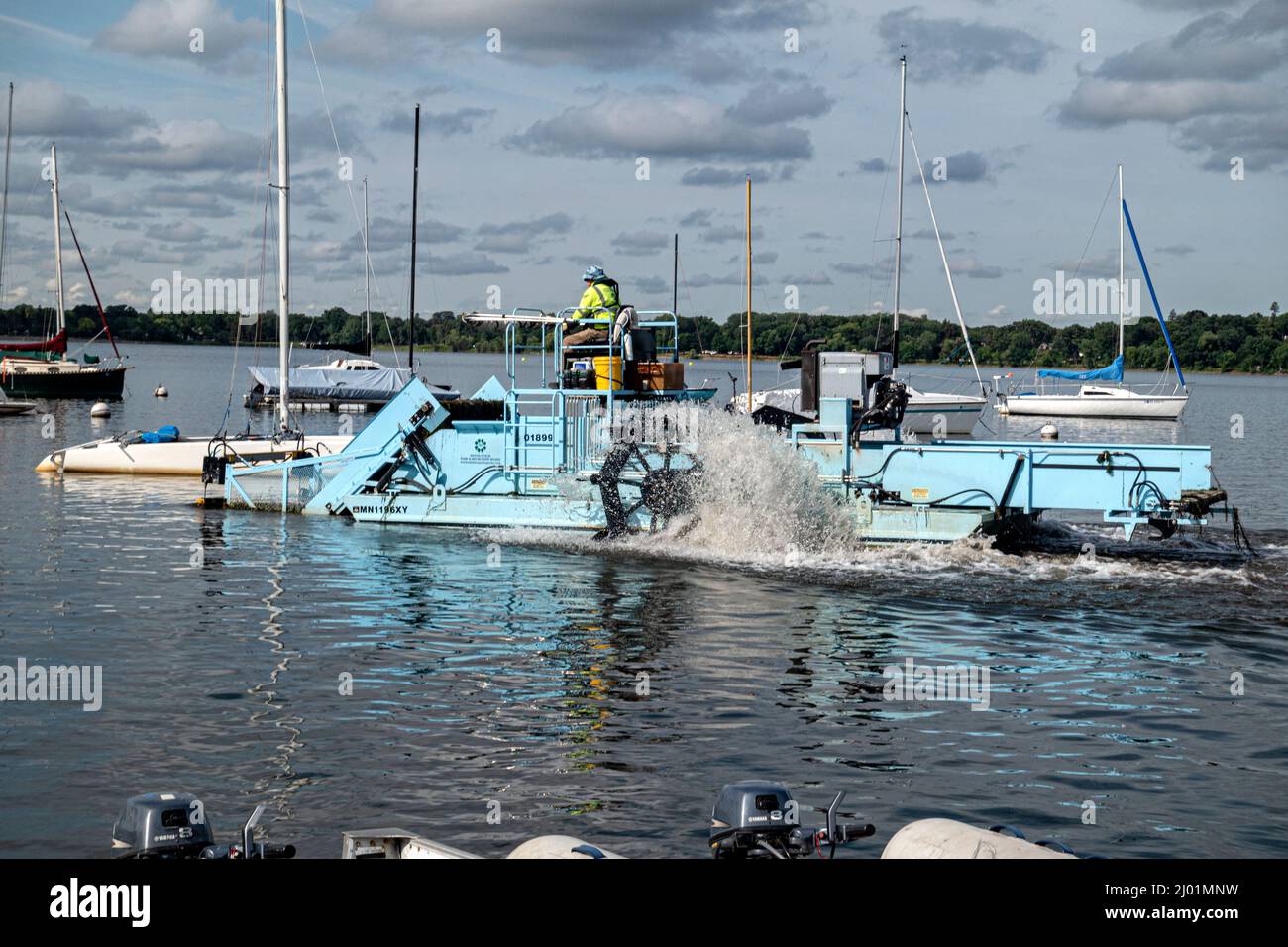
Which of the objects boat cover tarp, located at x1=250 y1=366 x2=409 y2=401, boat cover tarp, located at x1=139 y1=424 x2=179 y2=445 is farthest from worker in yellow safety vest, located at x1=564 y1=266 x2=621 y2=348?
boat cover tarp, located at x1=250 y1=366 x2=409 y2=401

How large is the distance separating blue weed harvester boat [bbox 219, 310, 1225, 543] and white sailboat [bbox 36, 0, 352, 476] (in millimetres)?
5333

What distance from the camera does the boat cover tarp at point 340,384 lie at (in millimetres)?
63625

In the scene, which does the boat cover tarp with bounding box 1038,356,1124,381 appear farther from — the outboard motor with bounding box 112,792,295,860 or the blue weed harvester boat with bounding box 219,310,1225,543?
the outboard motor with bounding box 112,792,295,860

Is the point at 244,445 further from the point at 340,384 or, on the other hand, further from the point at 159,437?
the point at 340,384

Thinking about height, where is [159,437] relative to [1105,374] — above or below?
below

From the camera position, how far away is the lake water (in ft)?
29.1

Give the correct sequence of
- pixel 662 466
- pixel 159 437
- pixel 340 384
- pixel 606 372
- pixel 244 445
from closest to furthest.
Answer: pixel 662 466 → pixel 606 372 → pixel 244 445 → pixel 159 437 → pixel 340 384

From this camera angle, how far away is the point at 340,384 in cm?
6384

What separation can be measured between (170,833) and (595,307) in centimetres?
1620

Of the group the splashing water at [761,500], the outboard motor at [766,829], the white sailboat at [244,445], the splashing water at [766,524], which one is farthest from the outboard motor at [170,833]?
the white sailboat at [244,445]

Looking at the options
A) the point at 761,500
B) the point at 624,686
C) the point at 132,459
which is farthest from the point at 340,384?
the point at 624,686

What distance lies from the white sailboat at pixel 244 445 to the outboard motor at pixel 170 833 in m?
21.2

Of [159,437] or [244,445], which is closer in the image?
[244,445]
